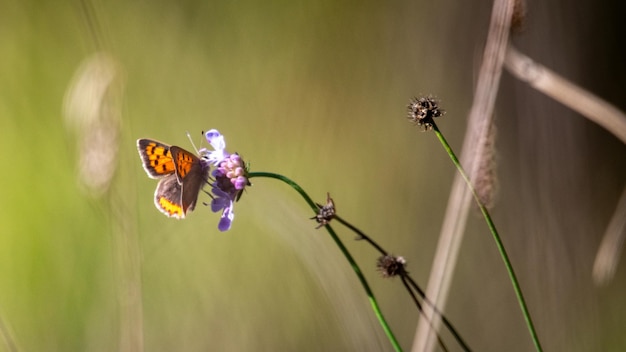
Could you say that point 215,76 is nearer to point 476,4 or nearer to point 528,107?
point 476,4

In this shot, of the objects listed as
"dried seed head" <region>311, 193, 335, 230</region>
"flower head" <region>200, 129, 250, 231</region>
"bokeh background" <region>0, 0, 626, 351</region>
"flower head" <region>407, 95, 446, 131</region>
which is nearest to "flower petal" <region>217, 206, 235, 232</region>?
"flower head" <region>200, 129, 250, 231</region>

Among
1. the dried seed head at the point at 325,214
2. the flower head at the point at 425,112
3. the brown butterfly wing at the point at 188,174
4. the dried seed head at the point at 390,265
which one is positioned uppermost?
the flower head at the point at 425,112

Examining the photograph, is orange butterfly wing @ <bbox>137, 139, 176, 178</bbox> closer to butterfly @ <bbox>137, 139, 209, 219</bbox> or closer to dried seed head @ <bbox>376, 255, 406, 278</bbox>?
butterfly @ <bbox>137, 139, 209, 219</bbox>

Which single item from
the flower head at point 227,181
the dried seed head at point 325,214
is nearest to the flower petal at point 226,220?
the flower head at point 227,181

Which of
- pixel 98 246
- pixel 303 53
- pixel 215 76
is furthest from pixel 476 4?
pixel 98 246

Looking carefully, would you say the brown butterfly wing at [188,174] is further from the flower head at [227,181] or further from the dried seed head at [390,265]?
the dried seed head at [390,265]

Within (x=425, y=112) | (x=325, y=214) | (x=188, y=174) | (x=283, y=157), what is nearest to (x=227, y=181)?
(x=188, y=174)
